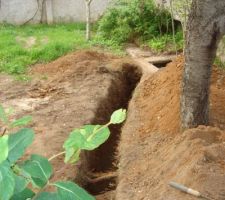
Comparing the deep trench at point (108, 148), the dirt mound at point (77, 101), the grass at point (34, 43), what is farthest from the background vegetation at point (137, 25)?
the deep trench at point (108, 148)

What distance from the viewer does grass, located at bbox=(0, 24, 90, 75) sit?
10820mm

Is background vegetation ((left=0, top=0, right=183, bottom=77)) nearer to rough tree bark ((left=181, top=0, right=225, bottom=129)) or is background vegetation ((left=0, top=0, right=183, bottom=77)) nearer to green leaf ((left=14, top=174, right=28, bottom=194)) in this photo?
rough tree bark ((left=181, top=0, right=225, bottom=129))

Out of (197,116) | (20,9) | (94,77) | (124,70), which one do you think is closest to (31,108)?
(94,77)

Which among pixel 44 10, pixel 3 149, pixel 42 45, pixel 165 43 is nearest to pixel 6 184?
pixel 3 149

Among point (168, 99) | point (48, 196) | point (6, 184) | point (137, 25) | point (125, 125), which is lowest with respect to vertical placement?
point (125, 125)

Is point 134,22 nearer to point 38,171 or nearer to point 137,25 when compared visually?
point 137,25

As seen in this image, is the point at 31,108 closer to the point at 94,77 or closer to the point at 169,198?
the point at 94,77

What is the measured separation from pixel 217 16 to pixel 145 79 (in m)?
3.65

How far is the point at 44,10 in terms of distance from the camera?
1417 centimetres

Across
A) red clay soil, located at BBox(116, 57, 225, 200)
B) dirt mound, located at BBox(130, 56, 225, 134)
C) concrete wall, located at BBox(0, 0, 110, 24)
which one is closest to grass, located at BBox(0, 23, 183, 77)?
concrete wall, located at BBox(0, 0, 110, 24)

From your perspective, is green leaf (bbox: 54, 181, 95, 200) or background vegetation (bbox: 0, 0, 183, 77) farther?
background vegetation (bbox: 0, 0, 183, 77)

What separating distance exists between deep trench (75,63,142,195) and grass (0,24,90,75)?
1.82 meters

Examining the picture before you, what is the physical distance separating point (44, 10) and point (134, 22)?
10.4ft

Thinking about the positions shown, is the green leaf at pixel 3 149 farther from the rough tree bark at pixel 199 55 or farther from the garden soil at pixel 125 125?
the rough tree bark at pixel 199 55
